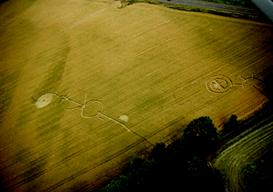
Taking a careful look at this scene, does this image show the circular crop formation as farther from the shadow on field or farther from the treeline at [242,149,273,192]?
the treeline at [242,149,273,192]

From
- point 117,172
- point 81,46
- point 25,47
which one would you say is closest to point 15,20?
point 25,47

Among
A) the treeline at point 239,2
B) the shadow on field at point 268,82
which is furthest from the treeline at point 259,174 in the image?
the treeline at point 239,2

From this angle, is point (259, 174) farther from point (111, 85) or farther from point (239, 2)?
point (239, 2)

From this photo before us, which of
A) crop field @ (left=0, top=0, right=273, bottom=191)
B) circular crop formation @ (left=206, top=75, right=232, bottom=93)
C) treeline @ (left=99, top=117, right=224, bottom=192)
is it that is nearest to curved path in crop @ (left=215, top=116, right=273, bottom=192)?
treeline @ (left=99, top=117, right=224, bottom=192)

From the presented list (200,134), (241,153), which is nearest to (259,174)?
(241,153)

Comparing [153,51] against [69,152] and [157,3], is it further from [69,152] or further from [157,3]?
[69,152]

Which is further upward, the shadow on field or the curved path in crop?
the shadow on field
